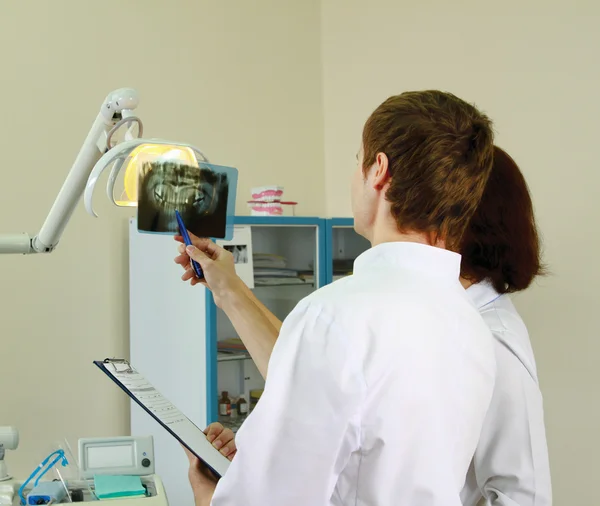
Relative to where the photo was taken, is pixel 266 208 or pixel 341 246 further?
pixel 341 246

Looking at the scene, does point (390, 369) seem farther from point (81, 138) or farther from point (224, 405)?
point (81, 138)

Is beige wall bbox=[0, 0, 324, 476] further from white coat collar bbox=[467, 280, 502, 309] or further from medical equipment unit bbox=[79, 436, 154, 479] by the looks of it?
white coat collar bbox=[467, 280, 502, 309]

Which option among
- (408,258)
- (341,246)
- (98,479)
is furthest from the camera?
(341,246)

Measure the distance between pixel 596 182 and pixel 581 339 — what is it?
2.00 ft

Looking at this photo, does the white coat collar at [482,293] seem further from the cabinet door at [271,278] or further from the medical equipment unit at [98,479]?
the cabinet door at [271,278]

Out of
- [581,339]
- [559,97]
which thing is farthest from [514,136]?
[581,339]

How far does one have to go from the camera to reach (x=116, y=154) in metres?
1.17

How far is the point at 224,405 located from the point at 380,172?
6.51ft

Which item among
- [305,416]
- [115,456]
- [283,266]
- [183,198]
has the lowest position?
[115,456]

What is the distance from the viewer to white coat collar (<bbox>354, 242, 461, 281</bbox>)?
43.0 inches

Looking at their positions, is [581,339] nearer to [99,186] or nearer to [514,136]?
[514,136]

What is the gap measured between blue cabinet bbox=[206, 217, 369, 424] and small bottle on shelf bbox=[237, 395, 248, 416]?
23mm

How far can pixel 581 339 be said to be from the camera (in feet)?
9.12

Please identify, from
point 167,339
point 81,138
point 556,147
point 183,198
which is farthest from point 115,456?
point 556,147
